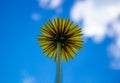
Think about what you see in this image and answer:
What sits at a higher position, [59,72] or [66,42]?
[66,42]

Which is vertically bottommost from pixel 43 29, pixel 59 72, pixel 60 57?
pixel 59 72

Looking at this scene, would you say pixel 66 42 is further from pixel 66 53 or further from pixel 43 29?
pixel 43 29

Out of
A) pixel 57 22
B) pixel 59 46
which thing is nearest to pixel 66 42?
pixel 59 46

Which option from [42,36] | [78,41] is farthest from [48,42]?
[78,41]

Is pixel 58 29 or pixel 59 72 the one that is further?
pixel 58 29
